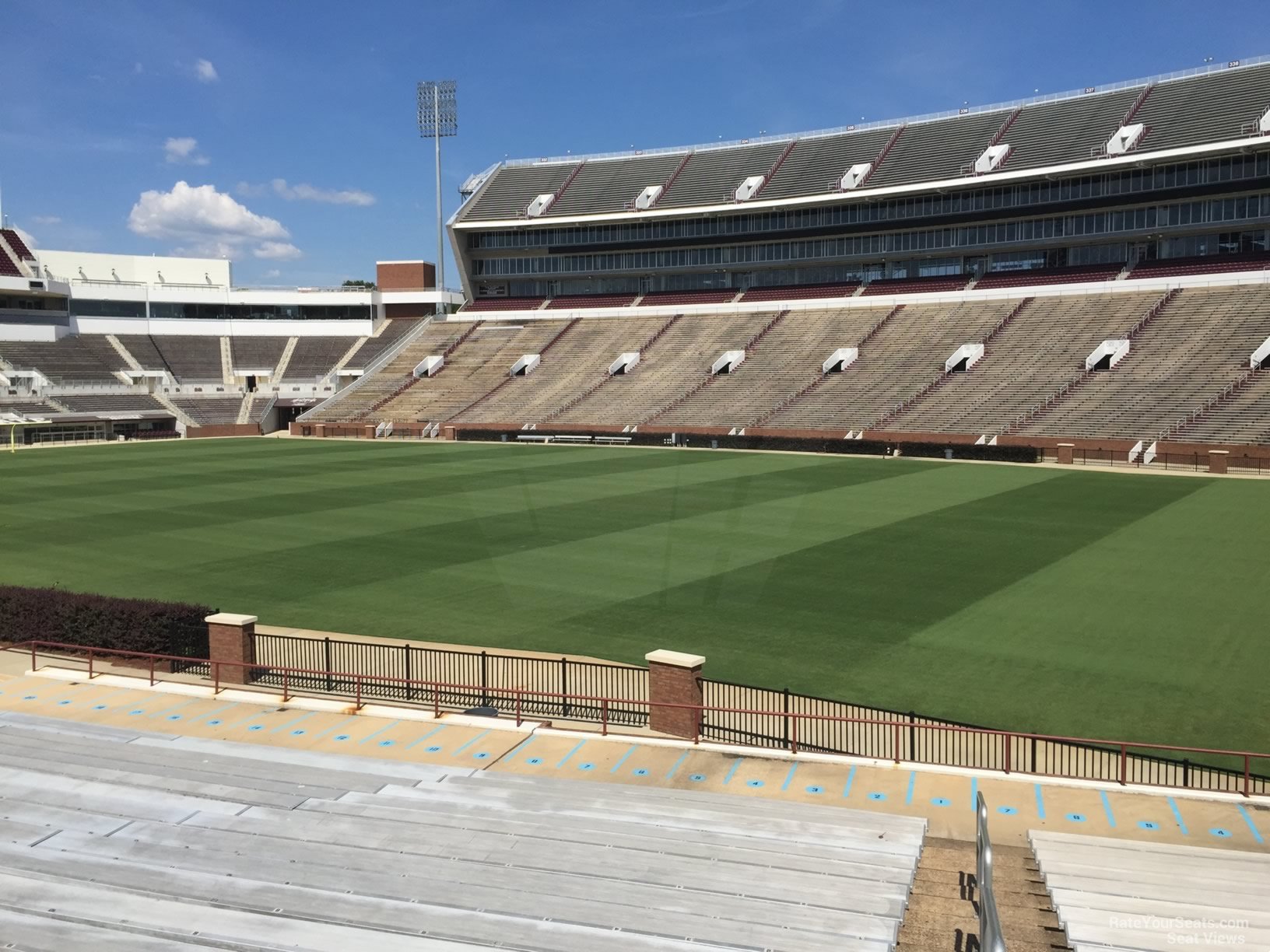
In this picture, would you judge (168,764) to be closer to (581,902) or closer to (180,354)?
(581,902)

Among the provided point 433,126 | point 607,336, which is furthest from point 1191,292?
point 433,126

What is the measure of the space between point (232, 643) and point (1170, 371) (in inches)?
2314

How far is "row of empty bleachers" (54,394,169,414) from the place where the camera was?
275ft

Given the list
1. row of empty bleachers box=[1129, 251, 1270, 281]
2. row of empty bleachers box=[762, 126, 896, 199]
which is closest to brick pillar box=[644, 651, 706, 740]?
row of empty bleachers box=[1129, 251, 1270, 281]

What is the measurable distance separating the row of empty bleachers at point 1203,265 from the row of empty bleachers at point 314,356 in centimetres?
6950

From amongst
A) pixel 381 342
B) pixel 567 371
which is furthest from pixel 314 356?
pixel 567 371

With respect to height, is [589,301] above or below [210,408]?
above

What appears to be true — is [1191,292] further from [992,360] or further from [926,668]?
[926,668]

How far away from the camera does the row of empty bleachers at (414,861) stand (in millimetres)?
8461

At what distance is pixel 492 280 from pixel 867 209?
129 ft

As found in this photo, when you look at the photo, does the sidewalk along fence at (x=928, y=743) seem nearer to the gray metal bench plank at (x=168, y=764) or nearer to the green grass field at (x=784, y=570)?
the green grass field at (x=784, y=570)

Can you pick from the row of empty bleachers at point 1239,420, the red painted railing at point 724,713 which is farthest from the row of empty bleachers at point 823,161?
the red painted railing at point 724,713

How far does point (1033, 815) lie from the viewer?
1284 centimetres

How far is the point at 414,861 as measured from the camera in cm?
994
